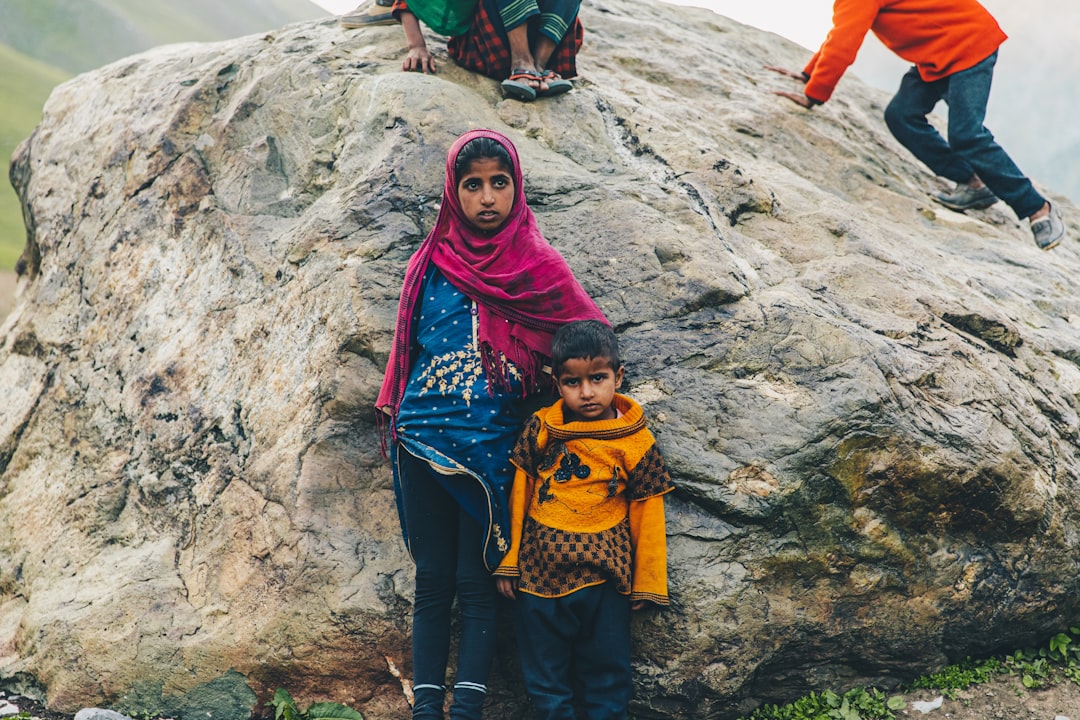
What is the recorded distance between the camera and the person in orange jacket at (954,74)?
527 centimetres

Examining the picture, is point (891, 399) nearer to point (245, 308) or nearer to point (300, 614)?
point (300, 614)

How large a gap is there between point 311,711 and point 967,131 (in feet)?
16.5

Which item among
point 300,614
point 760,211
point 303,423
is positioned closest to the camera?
point 300,614

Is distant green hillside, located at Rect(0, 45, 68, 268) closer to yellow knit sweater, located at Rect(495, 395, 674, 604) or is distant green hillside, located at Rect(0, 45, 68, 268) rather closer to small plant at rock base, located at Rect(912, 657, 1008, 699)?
yellow knit sweater, located at Rect(495, 395, 674, 604)

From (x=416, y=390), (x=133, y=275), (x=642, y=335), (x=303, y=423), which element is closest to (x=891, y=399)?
(x=642, y=335)

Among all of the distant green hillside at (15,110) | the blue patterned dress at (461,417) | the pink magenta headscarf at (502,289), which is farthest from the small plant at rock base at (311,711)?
the distant green hillside at (15,110)

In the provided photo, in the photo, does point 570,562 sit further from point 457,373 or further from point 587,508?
point 457,373

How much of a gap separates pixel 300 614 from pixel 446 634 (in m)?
0.62

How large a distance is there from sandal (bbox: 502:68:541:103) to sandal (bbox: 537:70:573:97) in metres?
0.05

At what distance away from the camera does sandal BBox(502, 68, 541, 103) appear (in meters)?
4.36

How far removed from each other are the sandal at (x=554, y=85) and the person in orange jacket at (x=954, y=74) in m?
2.03

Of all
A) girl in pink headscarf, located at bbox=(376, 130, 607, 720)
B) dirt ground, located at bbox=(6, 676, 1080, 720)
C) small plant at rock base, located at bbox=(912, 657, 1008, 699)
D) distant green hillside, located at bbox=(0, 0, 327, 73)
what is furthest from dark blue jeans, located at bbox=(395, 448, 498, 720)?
distant green hillside, located at bbox=(0, 0, 327, 73)

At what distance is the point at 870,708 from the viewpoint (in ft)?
10.5

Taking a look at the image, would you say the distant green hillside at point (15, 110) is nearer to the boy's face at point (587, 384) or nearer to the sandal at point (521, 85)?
the sandal at point (521, 85)
